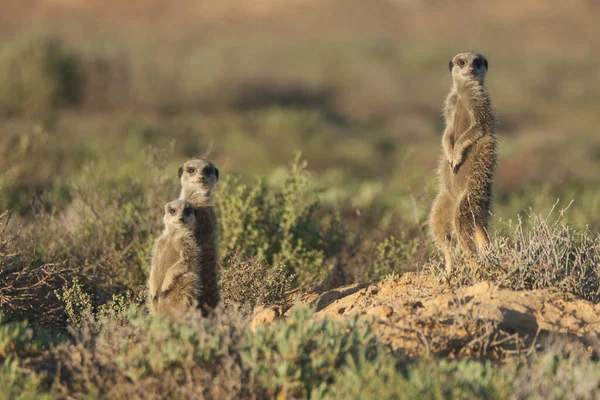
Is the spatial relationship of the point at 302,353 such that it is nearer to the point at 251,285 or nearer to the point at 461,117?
the point at 251,285

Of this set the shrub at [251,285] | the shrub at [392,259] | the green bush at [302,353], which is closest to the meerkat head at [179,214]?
the shrub at [251,285]

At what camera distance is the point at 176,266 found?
4.84 m

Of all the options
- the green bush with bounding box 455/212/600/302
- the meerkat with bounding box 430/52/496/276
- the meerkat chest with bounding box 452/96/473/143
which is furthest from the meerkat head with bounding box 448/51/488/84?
the green bush with bounding box 455/212/600/302

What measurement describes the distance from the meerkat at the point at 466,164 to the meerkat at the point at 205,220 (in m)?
1.52

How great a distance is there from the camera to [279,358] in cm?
352

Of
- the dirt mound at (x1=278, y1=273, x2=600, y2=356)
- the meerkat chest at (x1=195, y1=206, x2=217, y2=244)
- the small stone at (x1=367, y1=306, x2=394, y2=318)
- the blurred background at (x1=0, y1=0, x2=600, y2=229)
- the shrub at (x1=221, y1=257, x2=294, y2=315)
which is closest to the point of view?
the dirt mound at (x1=278, y1=273, x2=600, y2=356)

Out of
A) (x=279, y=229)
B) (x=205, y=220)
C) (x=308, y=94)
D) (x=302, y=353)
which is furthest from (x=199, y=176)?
(x=308, y=94)

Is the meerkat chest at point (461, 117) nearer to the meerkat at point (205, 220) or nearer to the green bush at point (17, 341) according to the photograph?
the meerkat at point (205, 220)

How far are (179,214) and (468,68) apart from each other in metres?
2.29

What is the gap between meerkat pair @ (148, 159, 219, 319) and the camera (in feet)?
15.8

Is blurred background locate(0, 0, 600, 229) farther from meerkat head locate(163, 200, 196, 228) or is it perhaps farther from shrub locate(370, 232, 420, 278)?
meerkat head locate(163, 200, 196, 228)

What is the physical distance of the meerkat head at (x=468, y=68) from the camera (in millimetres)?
5574

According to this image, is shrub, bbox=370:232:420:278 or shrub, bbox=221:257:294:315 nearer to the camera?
shrub, bbox=221:257:294:315

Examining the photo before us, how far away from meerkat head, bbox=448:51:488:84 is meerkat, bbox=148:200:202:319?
2.14 meters
